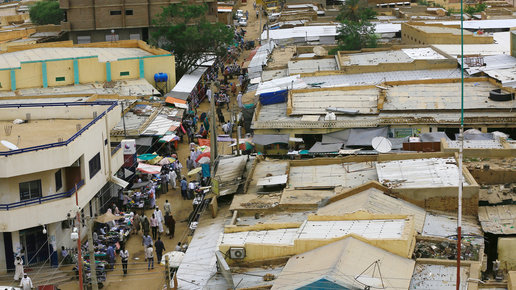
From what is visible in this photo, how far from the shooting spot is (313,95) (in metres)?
35.2

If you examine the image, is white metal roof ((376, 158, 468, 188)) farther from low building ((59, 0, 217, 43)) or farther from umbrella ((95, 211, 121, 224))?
low building ((59, 0, 217, 43))

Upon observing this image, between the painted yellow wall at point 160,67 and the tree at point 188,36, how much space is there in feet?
15.5

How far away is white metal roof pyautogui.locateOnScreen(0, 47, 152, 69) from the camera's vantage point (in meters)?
45.5

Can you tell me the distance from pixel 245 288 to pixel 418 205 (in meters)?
A: 6.62

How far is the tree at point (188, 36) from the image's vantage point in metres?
52.1

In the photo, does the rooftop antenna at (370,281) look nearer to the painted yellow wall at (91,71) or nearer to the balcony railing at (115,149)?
the balcony railing at (115,149)

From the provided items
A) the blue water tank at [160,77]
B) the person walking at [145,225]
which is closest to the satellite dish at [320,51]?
the blue water tank at [160,77]

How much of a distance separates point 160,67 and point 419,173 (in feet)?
83.9

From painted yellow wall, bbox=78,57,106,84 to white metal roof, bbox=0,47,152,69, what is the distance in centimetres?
213


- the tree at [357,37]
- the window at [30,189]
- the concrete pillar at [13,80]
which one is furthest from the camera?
the tree at [357,37]

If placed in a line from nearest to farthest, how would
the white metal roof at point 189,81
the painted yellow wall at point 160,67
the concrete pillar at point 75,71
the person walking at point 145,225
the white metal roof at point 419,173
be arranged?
the white metal roof at point 419,173
the person walking at point 145,225
the concrete pillar at point 75,71
the white metal roof at point 189,81
the painted yellow wall at point 160,67

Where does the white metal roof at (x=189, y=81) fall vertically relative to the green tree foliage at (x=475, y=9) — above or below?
below

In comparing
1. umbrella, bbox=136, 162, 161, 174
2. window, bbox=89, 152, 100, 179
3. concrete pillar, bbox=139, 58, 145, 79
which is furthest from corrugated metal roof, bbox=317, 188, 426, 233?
concrete pillar, bbox=139, 58, 145, 79

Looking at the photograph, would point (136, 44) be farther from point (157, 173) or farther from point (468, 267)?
point (468, 267)
